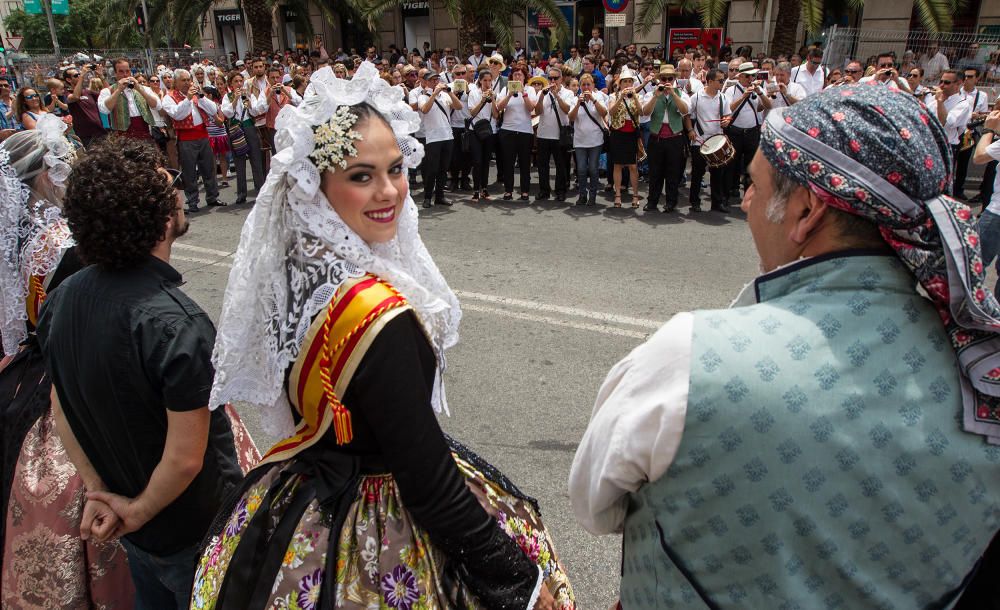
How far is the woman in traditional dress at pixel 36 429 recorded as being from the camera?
221cm

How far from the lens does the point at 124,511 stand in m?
1.92

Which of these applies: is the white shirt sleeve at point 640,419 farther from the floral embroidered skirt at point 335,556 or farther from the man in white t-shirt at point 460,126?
the man in white t-shirt at point 460,126

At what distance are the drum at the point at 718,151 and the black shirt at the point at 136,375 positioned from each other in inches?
303

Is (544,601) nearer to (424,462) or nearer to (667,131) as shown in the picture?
(424,462)

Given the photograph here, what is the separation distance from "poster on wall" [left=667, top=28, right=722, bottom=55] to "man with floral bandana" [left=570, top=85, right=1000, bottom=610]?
22.9m

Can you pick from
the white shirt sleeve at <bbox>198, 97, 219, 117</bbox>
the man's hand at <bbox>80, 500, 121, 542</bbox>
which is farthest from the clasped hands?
the white shirt sleeve at <bbox>198, 97, 219, 117</bbox>

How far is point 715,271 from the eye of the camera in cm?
680

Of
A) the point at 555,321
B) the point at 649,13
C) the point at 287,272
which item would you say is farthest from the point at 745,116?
the point at 649,13

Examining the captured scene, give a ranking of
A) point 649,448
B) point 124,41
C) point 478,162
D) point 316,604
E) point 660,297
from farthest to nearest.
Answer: point 124,41, point 478,162, point 660,297, point 316,604, point 649,448

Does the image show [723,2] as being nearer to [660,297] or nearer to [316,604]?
[660,297]

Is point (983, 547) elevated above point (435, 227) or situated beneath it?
elevated above

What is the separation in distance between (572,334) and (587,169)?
524 cm

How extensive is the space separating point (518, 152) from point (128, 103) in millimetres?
6210

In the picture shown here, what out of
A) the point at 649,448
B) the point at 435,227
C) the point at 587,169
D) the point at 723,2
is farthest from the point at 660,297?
the point at 723,2
